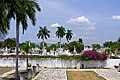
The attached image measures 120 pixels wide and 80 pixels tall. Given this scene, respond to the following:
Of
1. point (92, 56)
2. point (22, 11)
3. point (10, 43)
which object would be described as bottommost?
point (92, 56)

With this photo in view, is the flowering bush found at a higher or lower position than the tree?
lower

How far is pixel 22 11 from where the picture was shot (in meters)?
26.7

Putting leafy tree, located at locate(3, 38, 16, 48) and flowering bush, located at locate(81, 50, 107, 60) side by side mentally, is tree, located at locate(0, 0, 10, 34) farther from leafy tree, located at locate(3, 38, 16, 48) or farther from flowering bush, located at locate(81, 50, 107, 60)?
leafy tree, located at locate(3, 38, 16, 48)

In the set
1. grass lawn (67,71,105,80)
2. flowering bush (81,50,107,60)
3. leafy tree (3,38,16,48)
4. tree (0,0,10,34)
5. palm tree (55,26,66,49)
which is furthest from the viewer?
leafy tree (3,38,16,48)

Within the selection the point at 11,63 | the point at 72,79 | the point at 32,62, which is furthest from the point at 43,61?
the point at 72,79

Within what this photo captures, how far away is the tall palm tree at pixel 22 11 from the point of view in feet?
82.5

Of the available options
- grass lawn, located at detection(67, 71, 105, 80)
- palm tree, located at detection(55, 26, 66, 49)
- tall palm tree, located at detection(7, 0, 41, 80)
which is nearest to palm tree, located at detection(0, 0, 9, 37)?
tall palm tree, located at detection(7, 0, 41, 80)

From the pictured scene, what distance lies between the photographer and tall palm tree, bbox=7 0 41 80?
2516cm

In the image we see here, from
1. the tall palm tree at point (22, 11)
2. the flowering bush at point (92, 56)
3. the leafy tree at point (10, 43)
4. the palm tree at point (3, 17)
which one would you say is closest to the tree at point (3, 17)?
the palm tree at point (3, 17)

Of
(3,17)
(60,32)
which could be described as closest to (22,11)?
(3,17)

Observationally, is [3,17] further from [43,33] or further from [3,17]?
[43,33]

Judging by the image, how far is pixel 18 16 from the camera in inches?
1085

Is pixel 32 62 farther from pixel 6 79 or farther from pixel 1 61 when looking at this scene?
pixel 6 79

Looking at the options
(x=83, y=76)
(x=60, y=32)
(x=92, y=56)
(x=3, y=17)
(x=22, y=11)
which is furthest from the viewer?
(x=60, y=32)
